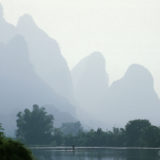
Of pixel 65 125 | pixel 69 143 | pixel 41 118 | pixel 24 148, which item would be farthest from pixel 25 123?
pixel 24 148

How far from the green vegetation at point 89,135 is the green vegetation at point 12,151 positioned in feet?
272

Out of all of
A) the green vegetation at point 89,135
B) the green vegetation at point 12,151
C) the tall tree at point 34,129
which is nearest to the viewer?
the green vegetation at point 12,151

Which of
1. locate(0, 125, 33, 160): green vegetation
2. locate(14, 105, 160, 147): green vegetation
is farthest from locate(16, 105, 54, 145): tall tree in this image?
locate(0, 125, 33, 160): green vegetation

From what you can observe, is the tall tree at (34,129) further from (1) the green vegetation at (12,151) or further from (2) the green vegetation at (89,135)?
(1) the green vegetation at (12,151)

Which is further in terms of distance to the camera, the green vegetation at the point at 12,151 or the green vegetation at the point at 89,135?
the green vegetation at the point at 89,135

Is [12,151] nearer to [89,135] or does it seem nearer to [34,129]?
[89,135]

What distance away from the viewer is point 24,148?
1820 centimetres

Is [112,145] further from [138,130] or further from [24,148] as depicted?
[24,148]

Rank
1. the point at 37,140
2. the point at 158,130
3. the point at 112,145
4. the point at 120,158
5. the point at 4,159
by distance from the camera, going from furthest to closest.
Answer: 1. the point at 37,140
2. the point at 112,145
3. the point at 158,130
4. the point at 120,158
5. the point at 4,159

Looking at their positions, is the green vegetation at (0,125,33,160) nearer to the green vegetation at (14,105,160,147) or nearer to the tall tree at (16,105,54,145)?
the green vegetation at (14,105,160,147)

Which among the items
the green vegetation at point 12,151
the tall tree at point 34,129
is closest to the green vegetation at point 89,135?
the tall tree at point 34,129

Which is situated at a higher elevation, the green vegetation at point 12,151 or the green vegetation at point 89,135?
the green vegetation at point 89,135

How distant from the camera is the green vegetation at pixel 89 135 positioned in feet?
332

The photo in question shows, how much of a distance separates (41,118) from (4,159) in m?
113
